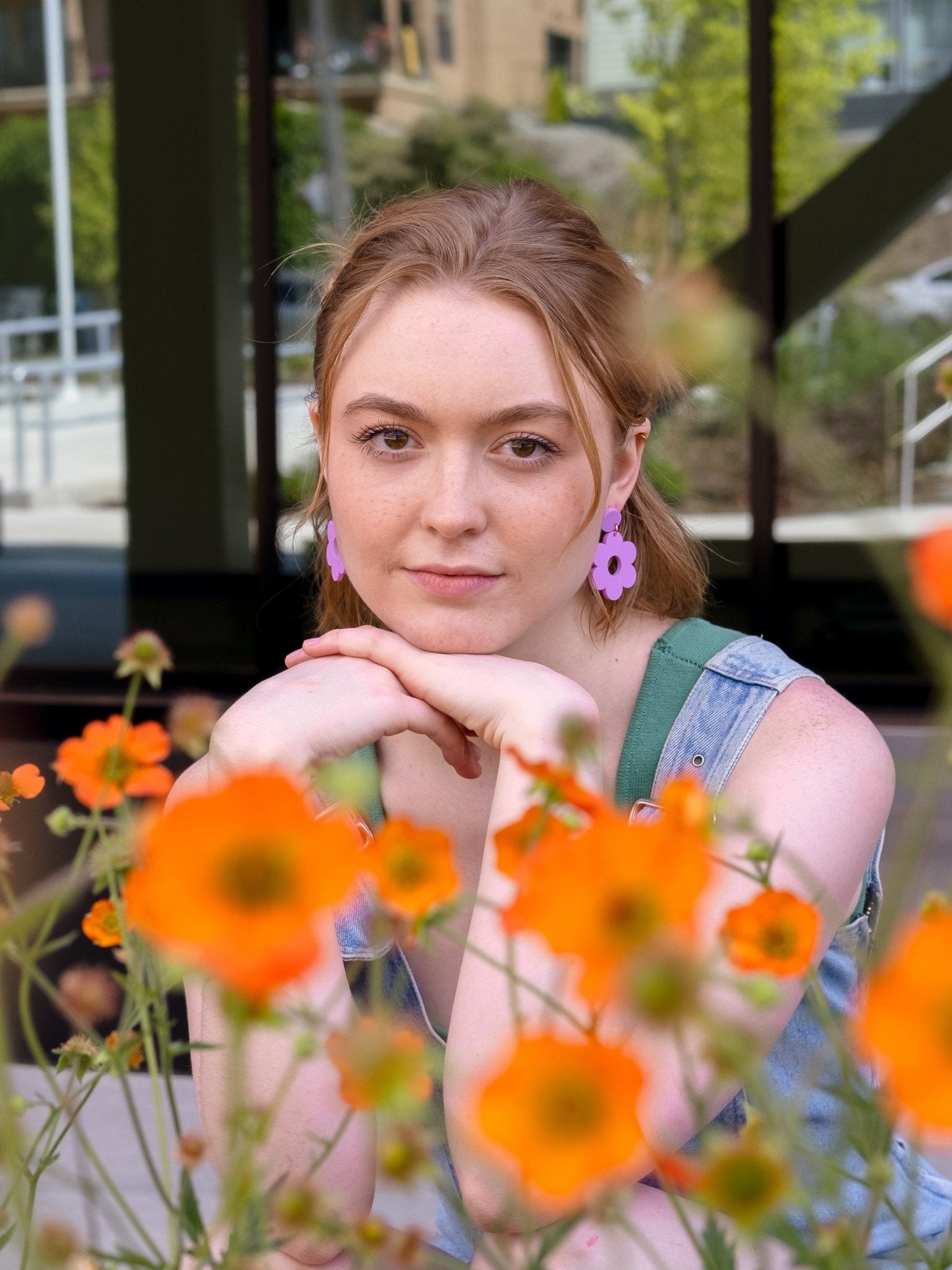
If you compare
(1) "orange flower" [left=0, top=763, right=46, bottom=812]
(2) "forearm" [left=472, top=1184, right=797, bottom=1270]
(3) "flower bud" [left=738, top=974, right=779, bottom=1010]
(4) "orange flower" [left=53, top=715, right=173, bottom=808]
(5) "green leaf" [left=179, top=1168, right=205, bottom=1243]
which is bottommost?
(2) "forearm" [left=472, top=1184, right=797, bottom=1270]

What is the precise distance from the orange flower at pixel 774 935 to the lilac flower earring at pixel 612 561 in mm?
1017

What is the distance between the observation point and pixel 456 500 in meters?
1.25

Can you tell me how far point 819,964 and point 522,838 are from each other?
1.01 metres

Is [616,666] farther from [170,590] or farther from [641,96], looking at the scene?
[170,590]

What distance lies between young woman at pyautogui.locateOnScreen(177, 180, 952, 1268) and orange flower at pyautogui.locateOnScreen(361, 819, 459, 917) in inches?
19.4

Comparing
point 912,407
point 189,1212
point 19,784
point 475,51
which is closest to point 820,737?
point 19,784

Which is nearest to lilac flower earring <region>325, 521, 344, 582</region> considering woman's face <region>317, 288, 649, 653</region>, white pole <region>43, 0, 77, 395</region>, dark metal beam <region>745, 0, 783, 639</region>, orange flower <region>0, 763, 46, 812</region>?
woman's face <region>317, 288, 649, 653</region>

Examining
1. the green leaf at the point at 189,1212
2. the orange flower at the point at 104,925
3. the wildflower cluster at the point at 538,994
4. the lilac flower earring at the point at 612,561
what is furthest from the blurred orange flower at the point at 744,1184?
the lilac flower earring at the point at 612,561

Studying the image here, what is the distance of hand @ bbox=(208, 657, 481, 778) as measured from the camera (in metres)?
1.10

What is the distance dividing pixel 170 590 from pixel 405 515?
4.80m

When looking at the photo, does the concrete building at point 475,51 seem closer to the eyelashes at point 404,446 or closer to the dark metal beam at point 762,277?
the dark metal beam at point 762,277

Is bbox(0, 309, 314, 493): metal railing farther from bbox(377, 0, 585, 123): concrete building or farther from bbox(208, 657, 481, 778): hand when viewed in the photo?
bbox(208, 657, 481, 778): hand

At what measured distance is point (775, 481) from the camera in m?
4.73

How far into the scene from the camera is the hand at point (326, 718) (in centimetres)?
110
